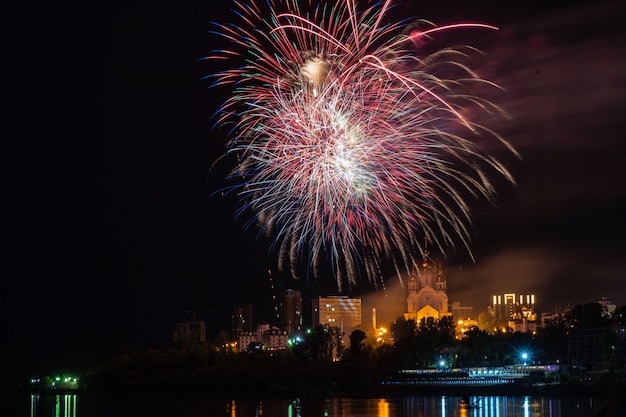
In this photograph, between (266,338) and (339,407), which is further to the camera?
(266,338)

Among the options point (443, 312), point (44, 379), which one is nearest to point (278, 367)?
point (44, 379)

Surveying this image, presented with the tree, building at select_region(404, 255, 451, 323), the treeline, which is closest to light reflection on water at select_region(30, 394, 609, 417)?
the treeline

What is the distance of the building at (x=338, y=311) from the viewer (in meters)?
165

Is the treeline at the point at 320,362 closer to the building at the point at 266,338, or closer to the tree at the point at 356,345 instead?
the tree at the point at 356,345

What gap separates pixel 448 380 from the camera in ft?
303

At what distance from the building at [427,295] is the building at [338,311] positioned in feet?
29.2

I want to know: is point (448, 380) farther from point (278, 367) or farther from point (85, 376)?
point (85, 376)

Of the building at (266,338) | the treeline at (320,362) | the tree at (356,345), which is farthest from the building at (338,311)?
the tree at (356,345)

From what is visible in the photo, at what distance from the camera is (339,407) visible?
2712 inches

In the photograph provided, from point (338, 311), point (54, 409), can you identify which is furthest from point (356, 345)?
point (338, 311)

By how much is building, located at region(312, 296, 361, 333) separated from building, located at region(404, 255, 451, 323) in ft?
29.2

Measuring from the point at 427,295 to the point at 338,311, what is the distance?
16041mm

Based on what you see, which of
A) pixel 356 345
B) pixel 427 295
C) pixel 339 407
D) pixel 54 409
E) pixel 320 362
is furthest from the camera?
pixel 427 295

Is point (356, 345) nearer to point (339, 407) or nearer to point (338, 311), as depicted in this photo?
point (339, 407)
